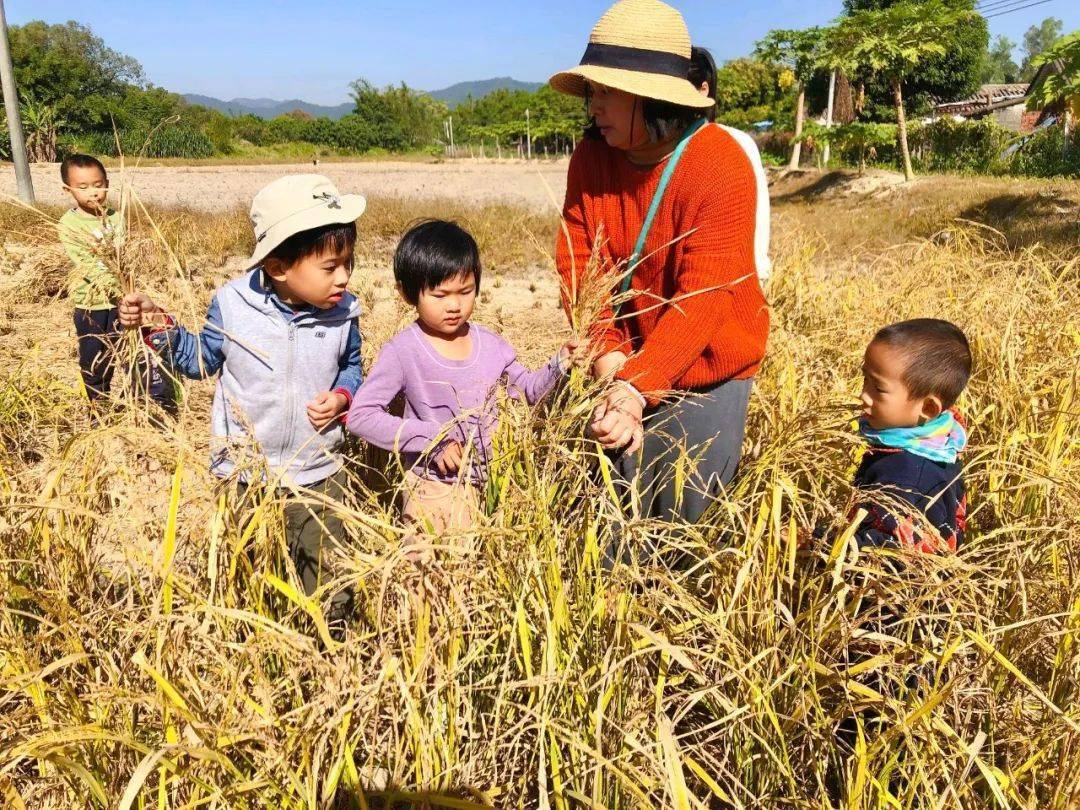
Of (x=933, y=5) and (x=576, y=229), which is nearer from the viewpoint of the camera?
(x=576, y=229)

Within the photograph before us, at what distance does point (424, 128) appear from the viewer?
5003cm

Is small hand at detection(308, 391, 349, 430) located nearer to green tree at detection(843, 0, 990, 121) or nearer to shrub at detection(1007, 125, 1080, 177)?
shrub at detection(1007, 125, 1080, 177)

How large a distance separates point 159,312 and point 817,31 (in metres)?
19.8

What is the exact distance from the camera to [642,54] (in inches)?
54.1

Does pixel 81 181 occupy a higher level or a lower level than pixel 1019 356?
higher

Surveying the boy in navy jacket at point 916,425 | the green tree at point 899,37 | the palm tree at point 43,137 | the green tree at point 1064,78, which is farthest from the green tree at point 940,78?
the palm tree at point 43,137

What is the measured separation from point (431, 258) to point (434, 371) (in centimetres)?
28

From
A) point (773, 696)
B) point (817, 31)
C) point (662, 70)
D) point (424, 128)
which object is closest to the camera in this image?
point (773, 696)

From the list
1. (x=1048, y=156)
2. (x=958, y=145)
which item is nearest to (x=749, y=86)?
(x=958, y=145)

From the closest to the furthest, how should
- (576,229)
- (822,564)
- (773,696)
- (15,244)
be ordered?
(773,696) → (822,564) → (576,229) → (15,244)

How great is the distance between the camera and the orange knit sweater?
1384 mm

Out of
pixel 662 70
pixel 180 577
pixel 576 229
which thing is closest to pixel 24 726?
pixel 180 577

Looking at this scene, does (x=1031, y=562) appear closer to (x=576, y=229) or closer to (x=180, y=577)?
(x=576, y=229)

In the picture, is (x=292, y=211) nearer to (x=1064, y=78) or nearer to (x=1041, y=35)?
(x=1064, y=78)
